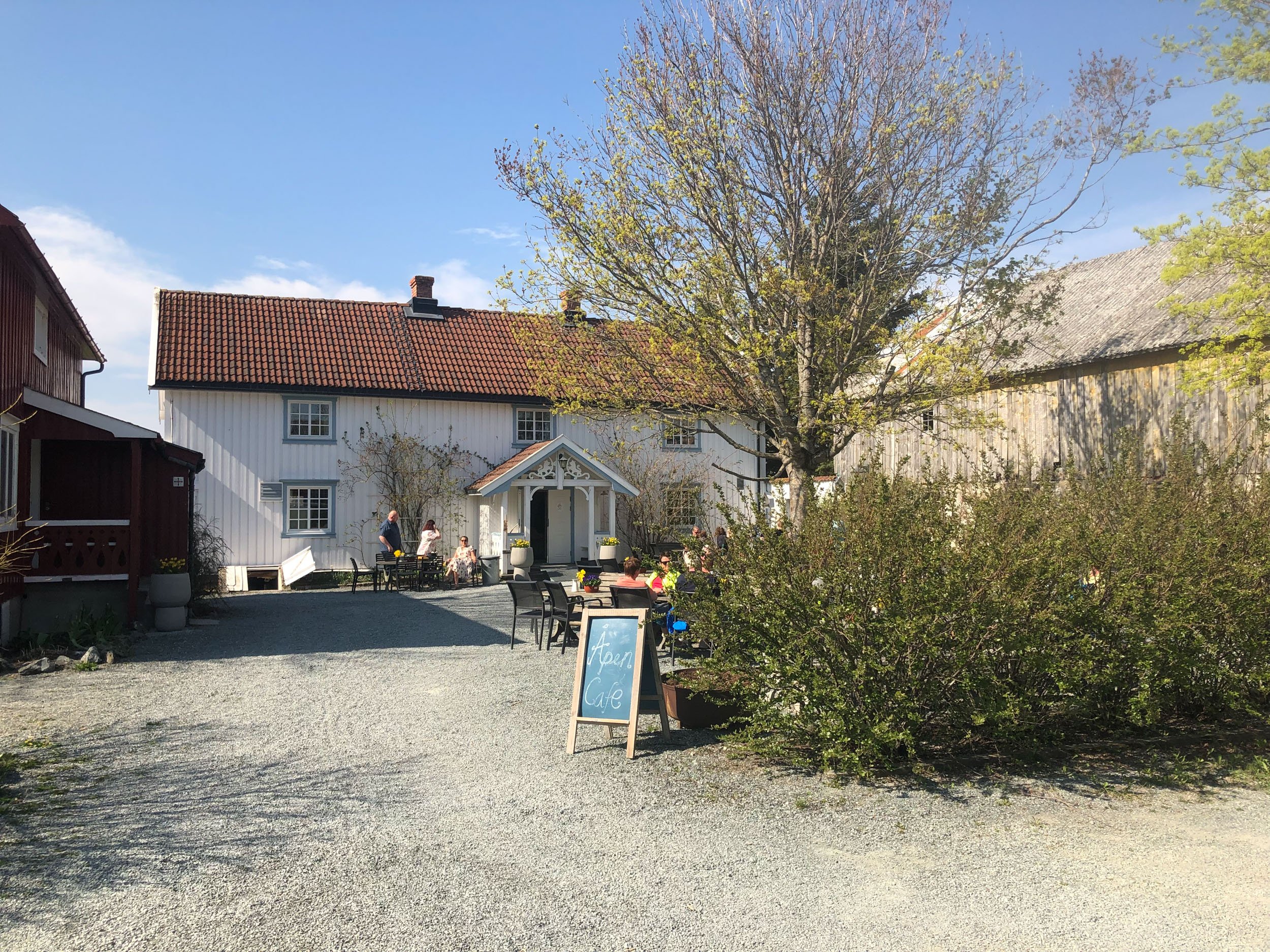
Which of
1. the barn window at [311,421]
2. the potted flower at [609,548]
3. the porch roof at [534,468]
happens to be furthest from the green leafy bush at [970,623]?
the barn window at [311,421]

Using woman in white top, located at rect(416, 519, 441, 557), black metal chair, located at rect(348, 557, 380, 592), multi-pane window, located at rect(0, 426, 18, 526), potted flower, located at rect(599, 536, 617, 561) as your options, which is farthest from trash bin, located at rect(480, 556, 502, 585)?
multi-pane window, located at rect(0, 426, 18, 526)

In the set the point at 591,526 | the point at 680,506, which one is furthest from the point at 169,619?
the point at 680,506

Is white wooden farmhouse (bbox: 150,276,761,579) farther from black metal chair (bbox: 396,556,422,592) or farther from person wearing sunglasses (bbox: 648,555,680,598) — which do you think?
person wearing sunglasses (bbox: 648,555,680,598)

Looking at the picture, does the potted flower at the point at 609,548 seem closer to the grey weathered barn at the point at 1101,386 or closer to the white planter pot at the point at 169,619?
the grey weathered barn at the point at 1101,386

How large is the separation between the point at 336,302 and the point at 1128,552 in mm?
23512

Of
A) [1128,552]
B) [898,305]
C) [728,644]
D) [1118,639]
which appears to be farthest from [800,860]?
[898,305]

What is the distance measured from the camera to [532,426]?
86.0 ft

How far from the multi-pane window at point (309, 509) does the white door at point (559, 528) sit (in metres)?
5.60

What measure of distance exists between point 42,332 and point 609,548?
13.0m

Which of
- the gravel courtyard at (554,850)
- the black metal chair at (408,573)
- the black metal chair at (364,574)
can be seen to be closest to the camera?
the gravel courtyard at (554,850)

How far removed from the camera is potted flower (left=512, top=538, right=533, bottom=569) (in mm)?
22672

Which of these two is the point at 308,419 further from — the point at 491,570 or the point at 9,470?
the point at 9,470

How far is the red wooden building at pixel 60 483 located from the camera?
41.8 ft

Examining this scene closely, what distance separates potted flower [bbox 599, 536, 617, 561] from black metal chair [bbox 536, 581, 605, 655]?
11069mm
